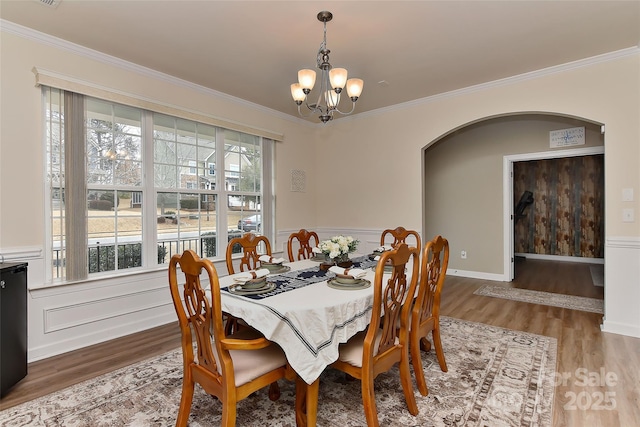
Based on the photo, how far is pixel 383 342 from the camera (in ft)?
5.98

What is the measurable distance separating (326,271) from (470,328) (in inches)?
71.6

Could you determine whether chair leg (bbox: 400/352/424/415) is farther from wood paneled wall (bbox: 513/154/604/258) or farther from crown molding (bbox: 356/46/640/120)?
wood paneled wall (bbox: 513/154/604/258)

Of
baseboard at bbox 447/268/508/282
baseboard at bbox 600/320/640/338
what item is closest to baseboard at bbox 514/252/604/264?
baseboard at bbox 447/268/508/282

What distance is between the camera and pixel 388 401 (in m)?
2.07

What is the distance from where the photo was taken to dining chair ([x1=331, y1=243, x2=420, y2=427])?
166cm

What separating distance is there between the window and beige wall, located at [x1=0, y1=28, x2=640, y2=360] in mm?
163

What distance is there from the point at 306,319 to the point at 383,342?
497 mm

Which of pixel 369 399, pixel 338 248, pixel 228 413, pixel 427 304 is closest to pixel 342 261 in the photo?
pixel 338 248

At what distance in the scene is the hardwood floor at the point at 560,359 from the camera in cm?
201

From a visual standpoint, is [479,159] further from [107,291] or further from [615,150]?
[107,291]

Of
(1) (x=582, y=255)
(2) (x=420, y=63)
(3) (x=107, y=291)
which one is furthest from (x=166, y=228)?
(1) (x=582, y=255)

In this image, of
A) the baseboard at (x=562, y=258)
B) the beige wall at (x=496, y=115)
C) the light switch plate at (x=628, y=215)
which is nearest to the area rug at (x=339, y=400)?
the beige wall at (x=496, y=115)

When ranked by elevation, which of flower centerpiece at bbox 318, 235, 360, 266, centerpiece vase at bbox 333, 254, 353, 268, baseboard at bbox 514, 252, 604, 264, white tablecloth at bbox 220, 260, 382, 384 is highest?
flower centerpiece at bbox 318, 235, 360, 266

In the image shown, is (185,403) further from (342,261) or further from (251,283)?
(342,261)
